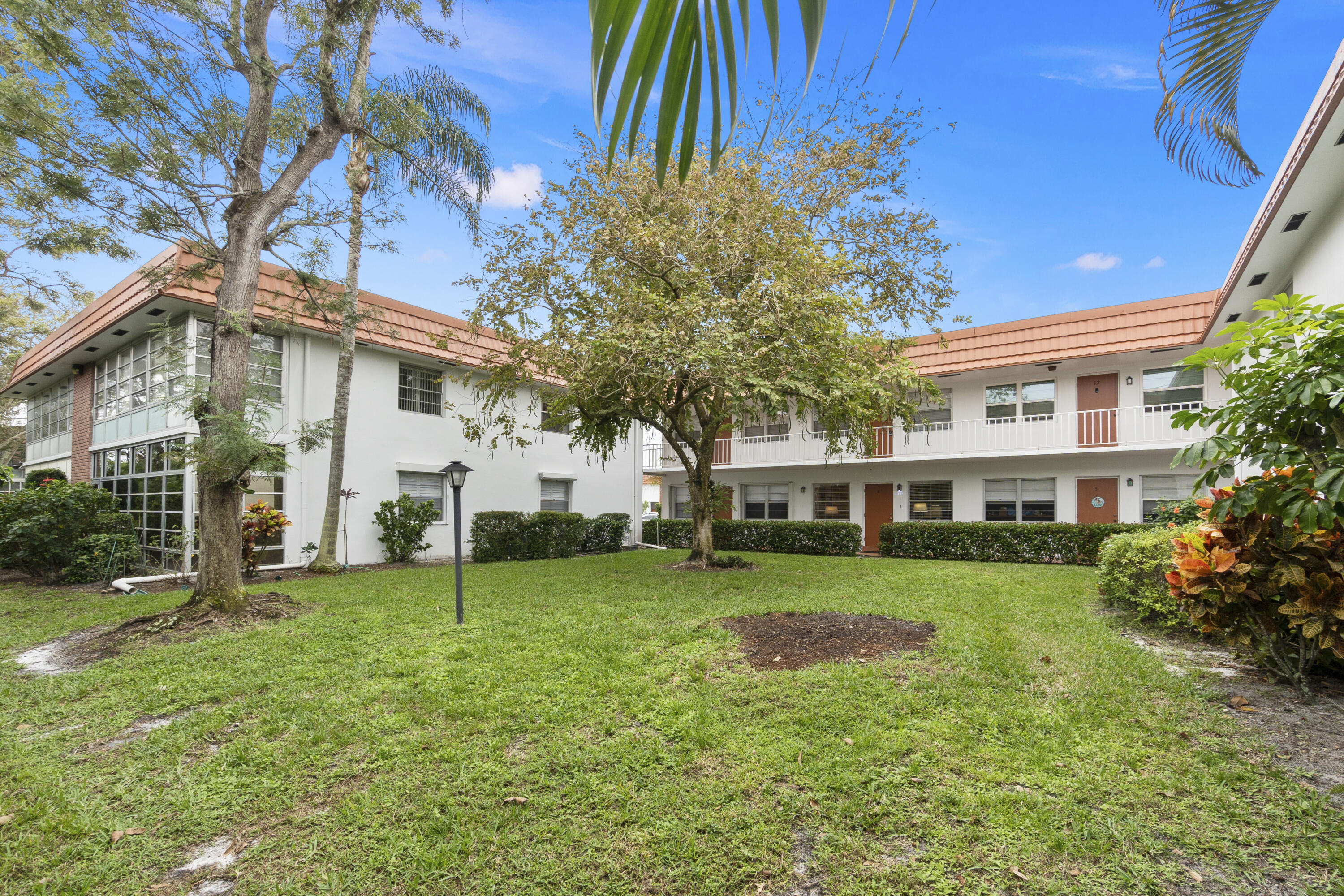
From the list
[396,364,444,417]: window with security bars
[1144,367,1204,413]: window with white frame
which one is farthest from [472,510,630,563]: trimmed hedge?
[1144,367,1204,413]: window with white frame

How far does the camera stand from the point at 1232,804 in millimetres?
3258

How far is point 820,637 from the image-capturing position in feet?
20.9

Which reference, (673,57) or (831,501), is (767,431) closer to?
(831,501)

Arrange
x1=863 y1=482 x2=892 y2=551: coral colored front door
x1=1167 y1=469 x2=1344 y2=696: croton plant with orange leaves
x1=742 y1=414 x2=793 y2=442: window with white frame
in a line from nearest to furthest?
1. x1=1167 y1=469 x2=1344 y2=696: croton plant with orange leaves
2. x1=863 y1=482 x2=892 y2=551: coral colored front door
3. x1=742 y1=414 x2=793 y2=442: window with white frame

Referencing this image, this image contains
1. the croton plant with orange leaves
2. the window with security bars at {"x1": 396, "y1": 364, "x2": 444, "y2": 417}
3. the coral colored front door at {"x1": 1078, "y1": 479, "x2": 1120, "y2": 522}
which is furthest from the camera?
the coral colored front door at {"x1": 1078, "y1": 479, "x2": 1120, "y2": 522}

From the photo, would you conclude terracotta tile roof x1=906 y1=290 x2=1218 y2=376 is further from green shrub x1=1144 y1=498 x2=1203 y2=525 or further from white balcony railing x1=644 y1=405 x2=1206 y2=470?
green shrub x1=1144 y1=498 x2=1203 y2=525

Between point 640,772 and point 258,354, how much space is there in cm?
1002

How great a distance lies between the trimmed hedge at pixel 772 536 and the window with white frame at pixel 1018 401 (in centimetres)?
461

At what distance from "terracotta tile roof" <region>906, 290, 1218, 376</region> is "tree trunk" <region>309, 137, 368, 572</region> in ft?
40.4

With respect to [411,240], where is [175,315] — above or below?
below

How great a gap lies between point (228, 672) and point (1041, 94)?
683cm

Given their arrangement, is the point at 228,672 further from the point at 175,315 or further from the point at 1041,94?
the point at 175,315

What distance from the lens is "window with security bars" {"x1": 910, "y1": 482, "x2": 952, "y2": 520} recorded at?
715 inches

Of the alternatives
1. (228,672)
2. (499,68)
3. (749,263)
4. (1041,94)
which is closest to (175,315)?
(228,672)
